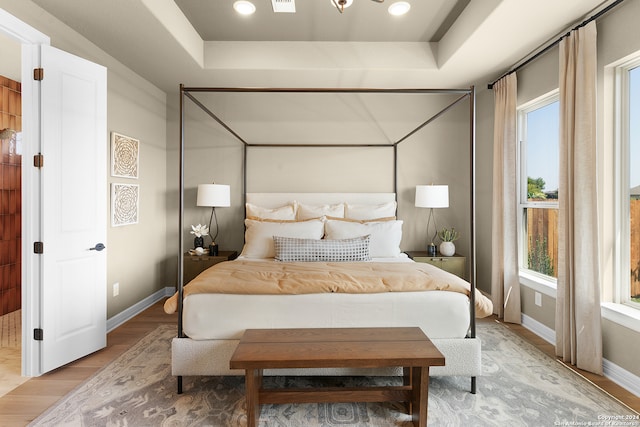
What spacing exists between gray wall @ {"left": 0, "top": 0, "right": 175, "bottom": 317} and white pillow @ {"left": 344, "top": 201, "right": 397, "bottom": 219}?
2.33m

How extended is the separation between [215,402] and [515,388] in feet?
6.24

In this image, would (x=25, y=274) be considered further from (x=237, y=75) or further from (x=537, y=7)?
(x=537, y=7)

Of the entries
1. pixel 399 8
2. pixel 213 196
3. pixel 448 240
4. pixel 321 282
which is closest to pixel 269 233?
pixel 213 196

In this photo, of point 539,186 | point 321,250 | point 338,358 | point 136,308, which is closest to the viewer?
point 338,358

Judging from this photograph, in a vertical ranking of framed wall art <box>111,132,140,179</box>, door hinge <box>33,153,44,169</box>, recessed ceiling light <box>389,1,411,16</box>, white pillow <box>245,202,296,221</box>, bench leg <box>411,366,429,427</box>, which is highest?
recessed ceiling light <box>389,1,411,16</box>

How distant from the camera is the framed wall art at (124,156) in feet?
11.0

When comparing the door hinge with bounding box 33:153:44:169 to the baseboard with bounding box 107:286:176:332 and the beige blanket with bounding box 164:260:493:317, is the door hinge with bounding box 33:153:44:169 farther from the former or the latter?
the baseboard with bounding box 107:286:176:332

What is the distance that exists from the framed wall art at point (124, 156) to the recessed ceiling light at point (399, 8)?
2.81m

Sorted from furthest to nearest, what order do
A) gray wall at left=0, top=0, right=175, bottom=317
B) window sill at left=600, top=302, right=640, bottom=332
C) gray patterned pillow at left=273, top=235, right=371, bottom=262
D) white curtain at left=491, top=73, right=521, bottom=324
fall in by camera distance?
white curtain at left=491, top=73, right=521, bottom=324 → gray patterned pillow at left=273, top=235, right=371, bottom=262 → gray wall at left=0, top=0, right=175, bottom=317 → window sill at left=600, top=302, right=640, bottom=332

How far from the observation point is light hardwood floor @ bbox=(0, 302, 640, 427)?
6.54 ft

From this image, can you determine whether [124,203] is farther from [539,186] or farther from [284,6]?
[539,186]

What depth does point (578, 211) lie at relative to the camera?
2.53 meters

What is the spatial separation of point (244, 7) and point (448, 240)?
3.26 metres

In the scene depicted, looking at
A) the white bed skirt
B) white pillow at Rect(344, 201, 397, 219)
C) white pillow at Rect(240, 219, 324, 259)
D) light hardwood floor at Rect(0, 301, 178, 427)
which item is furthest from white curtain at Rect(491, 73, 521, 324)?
light hardwood floor at Rect(0, 301, 178, 427)
